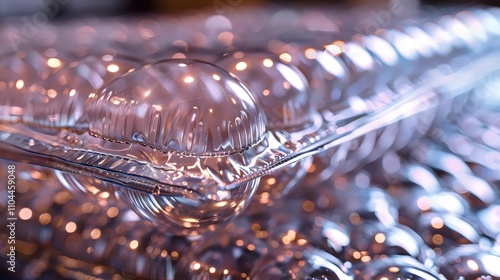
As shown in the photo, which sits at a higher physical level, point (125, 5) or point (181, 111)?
point (181, 111)

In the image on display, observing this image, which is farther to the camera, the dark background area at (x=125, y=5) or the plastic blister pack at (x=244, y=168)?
the dark background area at (x=125, y=5)

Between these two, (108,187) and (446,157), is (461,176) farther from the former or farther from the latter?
(108,187)

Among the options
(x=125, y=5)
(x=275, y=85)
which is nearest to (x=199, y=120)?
(x=275, y=85)

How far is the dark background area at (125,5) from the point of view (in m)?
1.55

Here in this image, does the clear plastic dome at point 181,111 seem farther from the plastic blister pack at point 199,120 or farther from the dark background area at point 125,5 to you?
the dark background area at point 125,5

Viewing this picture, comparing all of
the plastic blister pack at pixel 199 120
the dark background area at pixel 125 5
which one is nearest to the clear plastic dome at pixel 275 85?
the plastic blister pack at pixel 199 120

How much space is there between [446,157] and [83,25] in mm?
533

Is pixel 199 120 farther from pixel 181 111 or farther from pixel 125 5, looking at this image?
pixel 125 5

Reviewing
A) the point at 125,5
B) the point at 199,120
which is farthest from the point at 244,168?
the point at 125,5

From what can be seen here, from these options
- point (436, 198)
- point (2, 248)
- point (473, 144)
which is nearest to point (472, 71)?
point (473, 144)

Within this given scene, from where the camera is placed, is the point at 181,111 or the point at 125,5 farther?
the point at 125,5

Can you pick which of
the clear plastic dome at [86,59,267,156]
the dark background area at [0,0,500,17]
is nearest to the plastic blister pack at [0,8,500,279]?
the clear plastic dome at [86,59,267,156]

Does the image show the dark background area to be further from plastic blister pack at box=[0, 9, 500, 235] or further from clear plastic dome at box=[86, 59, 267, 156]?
clear plastic dome at box=[86, 59, 267, 156]

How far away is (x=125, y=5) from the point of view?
1.92m
